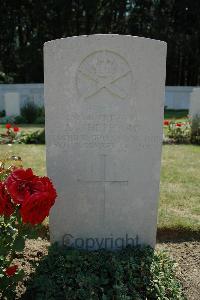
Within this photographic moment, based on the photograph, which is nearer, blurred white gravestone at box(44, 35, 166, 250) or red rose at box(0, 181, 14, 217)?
red rose at box(0, 181, 14, 217)

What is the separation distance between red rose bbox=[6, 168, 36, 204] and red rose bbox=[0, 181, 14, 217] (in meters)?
0.07

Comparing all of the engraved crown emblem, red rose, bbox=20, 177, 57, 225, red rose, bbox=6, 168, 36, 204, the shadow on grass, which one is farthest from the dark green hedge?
the engraved crown emblem

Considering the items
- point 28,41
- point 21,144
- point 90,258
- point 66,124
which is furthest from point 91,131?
point 28,41

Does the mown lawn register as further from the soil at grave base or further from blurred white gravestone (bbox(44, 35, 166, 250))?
blurred white gravestone (bbox(44, 35, 166, 250))

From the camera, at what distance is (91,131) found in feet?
9.97

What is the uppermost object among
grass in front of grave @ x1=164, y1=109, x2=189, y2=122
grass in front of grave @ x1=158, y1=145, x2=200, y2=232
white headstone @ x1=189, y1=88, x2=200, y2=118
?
white headstone @ x1=189, y1=88, x2=200, y2=118

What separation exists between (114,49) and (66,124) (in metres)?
0.69

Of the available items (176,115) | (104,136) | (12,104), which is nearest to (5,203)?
(104,136)

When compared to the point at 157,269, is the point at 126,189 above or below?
above

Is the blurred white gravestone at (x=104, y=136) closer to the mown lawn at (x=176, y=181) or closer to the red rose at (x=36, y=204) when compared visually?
the red rose at (x=36, y=204)

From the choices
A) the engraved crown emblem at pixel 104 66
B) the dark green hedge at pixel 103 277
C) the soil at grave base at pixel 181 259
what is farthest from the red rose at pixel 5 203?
the engraved crown emblem at pixel 104 66

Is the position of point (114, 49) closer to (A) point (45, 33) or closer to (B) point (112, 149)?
(B) point (112, 149)

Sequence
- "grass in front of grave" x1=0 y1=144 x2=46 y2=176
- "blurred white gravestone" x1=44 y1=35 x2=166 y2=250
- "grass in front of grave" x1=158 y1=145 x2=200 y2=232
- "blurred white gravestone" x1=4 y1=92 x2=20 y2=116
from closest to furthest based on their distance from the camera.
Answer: "blurred white gravestone" x1=44 y1=35 x2=166 y2=250 < "grass in front of grave" x1=158 y1=145 x2=200 y2=232 < "grass in front of grave" x1=0 y1=144 x2=46 y2=176 < "blurred white gravestone" x1=4 y1=92 x2=20 y2=116

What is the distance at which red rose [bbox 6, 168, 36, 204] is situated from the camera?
7.22 ft
